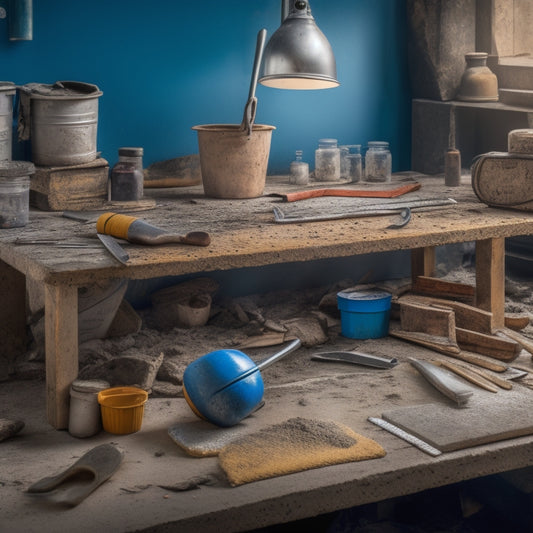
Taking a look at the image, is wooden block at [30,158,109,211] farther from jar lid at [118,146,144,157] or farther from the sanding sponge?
the sanding sponge

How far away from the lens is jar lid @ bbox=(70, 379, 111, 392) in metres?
3.61

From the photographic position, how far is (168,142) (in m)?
5.39

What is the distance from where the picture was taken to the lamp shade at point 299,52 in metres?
4.68

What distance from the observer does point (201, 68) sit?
17.7 ft

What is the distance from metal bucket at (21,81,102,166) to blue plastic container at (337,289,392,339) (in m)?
1.60

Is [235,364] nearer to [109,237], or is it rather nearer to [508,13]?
[109,237]

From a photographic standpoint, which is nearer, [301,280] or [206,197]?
[206,197]

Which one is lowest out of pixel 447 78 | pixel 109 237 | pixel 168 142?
pixel 109 237

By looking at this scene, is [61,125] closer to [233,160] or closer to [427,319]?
[233,160]

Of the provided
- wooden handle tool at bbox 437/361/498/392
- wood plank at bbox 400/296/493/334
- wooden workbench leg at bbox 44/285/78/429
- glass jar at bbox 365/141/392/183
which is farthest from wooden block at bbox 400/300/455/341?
wooden workbench leg at bbox 44/285/78/429

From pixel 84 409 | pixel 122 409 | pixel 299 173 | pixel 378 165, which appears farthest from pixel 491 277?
pixel 84 409

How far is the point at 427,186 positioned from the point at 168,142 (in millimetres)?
1560

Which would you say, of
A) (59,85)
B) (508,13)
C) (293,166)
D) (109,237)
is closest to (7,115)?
(59,85)

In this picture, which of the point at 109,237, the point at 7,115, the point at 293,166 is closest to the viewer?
the point at 109,237
